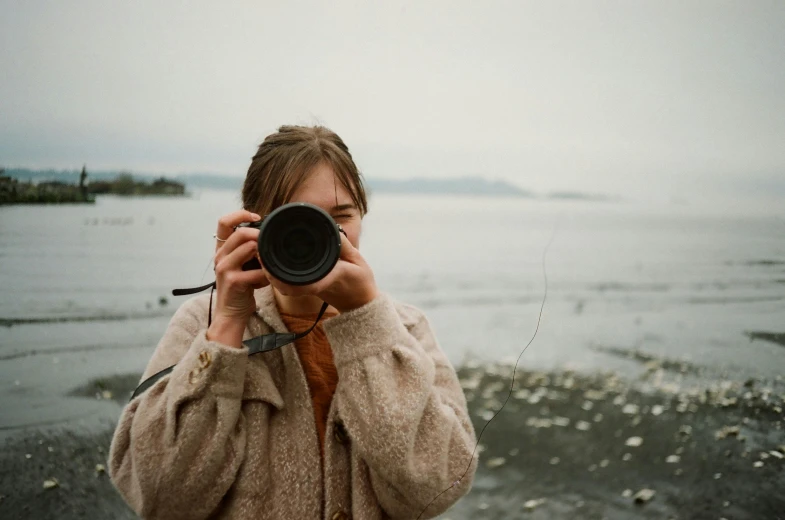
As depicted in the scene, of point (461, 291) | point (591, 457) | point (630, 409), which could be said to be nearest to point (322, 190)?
point (591, 457)

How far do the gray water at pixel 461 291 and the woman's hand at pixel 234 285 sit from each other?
0.43 meters

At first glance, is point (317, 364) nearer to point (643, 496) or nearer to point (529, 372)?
point (643, 496)

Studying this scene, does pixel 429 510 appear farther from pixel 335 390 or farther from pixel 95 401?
pixel 95 401

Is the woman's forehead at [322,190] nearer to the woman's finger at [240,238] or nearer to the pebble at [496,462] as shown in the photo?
the woman's finger at [240,238]

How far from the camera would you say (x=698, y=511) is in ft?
9.09

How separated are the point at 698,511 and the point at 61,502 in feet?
10.4

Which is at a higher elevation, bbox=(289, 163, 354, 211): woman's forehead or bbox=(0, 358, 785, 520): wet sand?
bbox=(289, 163, 354, 211): woman's forehead

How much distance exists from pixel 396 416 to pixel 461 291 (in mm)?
6746

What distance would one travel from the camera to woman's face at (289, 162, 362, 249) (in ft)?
4.56

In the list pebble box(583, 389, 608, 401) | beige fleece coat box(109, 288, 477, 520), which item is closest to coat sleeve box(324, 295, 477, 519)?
beige fleece coat box(109, 288, 477, 520)

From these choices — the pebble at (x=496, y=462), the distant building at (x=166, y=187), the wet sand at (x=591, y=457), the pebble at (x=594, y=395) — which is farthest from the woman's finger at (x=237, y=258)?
the pebble at (x=594, y=395)

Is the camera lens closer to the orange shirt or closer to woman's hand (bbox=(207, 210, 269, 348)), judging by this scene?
woman's hand (bbox=(207, 210, 269, 348))

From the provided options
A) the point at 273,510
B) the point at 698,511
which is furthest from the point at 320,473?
the point at 698,511

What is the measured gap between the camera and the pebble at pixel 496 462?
3.29 metres
